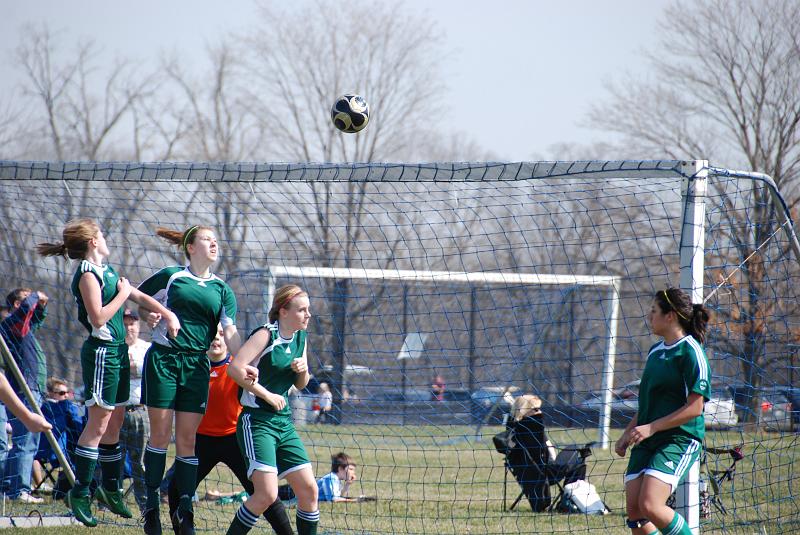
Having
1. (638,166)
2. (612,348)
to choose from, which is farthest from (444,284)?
(638,166)

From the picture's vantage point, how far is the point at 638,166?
18.7ft

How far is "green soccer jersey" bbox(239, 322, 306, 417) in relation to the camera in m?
4.93

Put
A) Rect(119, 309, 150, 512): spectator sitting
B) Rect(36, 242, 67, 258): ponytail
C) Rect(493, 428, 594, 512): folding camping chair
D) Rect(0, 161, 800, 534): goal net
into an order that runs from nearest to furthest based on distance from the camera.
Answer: Rect(36, 242, 67, 258): ponytail
Rect(0, 161, 800, 534): goal net
Rect(119, 309, 150, 512): spectator sitting
Rect(493, 428, 594, 512): folding camping chair

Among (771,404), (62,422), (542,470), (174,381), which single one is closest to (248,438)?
(174,381)

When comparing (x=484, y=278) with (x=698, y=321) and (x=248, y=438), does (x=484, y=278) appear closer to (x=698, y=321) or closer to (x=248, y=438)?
(x=698, y=321)

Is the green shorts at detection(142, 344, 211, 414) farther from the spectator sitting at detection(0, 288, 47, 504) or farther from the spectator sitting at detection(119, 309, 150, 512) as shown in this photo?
the spectator sitting at detection(0, 288, 47, 504)

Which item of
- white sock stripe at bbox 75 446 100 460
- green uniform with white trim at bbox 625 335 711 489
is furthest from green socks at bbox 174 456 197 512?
green uniform with white trim at bbox 625 335 711 489

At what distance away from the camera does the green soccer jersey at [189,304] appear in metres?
5.38

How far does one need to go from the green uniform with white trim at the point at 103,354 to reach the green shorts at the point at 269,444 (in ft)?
3.46

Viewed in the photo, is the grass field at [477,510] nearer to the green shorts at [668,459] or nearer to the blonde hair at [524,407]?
the blonde hair at [524,407]

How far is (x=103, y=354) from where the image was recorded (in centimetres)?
Answer: 543

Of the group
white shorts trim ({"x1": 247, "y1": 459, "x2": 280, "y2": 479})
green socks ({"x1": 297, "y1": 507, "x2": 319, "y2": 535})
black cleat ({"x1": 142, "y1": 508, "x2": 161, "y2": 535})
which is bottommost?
black cleat ({"x1": 142, "y1": 508, "x2": 161, "y2": 535})

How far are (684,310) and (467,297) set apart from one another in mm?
8839

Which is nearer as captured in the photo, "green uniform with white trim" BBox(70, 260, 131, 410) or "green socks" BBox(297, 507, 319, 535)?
"green socks" BBox(297, 507, 319, 535)
